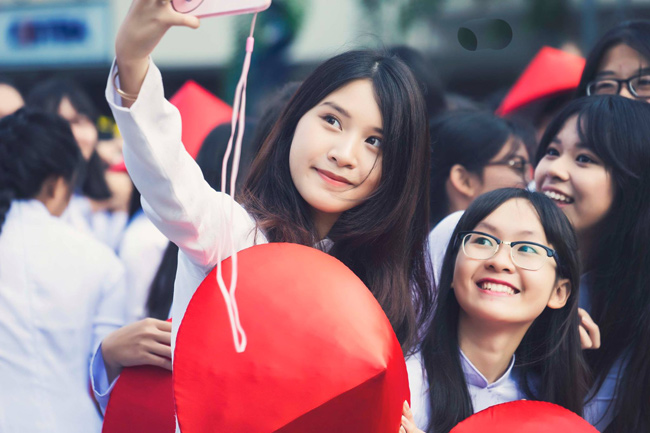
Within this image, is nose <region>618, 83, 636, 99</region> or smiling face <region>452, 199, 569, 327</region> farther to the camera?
nose <region>618, 83, 636, 99</region>

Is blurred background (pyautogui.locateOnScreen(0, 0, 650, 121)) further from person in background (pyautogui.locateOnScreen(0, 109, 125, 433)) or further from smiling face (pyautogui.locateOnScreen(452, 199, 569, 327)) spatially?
smiling face (pyautogui.locateOnScreen(452, 199, 569, 327))

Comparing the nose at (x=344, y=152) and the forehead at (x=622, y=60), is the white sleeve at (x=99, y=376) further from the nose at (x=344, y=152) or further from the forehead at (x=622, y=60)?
the forehead at (x=622, y=60)

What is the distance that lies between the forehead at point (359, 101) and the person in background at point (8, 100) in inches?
85.4

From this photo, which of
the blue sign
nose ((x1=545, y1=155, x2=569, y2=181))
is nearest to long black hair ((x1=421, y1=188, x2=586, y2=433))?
nose ((x1=545, y1=155, x2=569, y2=181))

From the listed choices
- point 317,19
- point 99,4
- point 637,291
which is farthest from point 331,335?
point 99,4

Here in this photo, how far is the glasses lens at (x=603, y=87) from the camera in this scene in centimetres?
261

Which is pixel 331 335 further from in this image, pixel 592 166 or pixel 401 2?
pixel 401 2

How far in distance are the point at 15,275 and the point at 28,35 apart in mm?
8548

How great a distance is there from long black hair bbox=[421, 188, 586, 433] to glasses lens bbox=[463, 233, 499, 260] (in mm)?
55

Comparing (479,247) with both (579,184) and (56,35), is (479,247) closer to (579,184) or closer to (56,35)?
(579,184)

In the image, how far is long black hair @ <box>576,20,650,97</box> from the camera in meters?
2.60

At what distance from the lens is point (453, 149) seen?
295cm

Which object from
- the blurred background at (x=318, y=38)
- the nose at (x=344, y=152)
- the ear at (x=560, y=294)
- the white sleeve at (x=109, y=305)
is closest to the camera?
the nose at (x=344, y=152)

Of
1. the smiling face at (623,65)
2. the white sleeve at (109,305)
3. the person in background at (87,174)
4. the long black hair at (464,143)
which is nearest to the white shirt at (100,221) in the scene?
the person in background at (87,174)
